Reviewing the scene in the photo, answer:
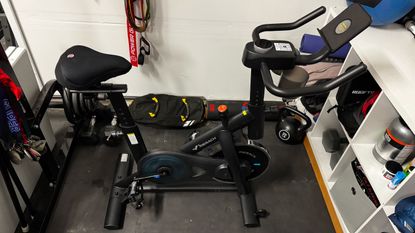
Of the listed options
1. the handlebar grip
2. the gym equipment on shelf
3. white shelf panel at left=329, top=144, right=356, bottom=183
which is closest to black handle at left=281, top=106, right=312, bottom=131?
the gym equipment on shelf

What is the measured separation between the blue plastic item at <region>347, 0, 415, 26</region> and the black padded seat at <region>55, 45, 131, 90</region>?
4.07ft

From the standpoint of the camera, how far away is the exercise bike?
1.17 meters

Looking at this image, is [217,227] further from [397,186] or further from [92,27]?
[92,27]

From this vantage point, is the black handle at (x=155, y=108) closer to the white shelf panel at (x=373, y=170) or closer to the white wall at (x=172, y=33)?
Result: the white wall at (x=172, y=33)

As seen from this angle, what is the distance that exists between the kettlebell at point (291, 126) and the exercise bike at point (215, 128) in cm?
45

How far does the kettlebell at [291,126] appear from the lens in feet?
7.48

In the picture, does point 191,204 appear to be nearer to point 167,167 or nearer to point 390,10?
point 167,167

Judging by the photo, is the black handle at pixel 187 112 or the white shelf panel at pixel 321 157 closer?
the white shelf panel at pixel 321 157

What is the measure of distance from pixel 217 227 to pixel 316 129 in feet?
3.13

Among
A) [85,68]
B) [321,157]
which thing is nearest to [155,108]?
[85,68]

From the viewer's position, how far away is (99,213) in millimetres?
1943

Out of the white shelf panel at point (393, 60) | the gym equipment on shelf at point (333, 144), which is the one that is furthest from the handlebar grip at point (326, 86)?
the gym equipment on shelf at point (333, 144)

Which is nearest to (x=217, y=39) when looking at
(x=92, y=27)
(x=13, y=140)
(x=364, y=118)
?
(x=92, y=27)

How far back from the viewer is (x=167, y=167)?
1.89 meters
